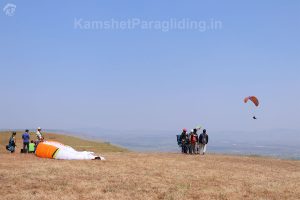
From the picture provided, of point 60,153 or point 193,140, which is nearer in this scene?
point 60,153

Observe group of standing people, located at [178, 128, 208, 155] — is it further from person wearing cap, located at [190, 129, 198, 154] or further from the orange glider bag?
the orange glider bag

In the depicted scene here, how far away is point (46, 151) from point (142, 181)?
1260 cm

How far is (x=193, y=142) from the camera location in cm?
3953

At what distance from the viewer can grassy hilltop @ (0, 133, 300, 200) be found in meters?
19.0

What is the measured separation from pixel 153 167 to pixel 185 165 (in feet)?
9.38

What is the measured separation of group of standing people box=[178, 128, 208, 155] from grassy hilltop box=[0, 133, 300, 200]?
957cm

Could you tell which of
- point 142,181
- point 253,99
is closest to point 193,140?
point 253,99

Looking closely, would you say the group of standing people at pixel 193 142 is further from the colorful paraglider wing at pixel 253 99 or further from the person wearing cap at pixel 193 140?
the colorful paraglider wing at pixel 253 99

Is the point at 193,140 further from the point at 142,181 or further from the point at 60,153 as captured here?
the point at 142,181

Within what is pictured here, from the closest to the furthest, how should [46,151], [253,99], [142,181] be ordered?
1. [142,181]
2. [46,151]
3. [253,99]

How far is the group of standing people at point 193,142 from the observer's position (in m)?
39.4

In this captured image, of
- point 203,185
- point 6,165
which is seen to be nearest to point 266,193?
point 203,185

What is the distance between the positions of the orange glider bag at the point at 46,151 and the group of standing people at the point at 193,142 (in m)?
13.2

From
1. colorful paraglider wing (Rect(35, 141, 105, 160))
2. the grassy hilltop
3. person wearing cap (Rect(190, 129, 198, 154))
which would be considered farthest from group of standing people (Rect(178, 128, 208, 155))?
colorful paraglider wing (Rect(35, 141, 105, 160))
